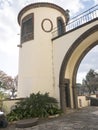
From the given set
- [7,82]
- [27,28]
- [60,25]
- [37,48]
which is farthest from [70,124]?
[7,82]

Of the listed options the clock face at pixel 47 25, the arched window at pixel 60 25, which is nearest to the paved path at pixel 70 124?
the clock face at pixel 47 25

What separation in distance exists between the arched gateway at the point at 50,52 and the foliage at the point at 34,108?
1198 millimetres

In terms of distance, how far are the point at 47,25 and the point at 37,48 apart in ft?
7.80

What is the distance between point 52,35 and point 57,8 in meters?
2.71

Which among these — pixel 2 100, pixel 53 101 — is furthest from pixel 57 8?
pixel 2 100

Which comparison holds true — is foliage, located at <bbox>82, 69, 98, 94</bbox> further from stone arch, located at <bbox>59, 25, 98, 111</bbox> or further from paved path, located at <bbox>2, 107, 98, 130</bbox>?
paved path, located at <bbox>2, 107, 98, 130</bbox>

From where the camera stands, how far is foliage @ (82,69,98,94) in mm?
41003

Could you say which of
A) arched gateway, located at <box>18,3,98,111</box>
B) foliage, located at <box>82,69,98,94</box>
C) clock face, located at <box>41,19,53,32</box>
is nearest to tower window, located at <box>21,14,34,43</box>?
arched gateway, located at <box>18,3,98,111</box>

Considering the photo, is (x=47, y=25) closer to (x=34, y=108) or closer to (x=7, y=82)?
(x=34, y=108)

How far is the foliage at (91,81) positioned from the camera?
41003mm

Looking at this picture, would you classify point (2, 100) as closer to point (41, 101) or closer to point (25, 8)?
point (41, 101)

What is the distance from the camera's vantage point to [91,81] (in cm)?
4144

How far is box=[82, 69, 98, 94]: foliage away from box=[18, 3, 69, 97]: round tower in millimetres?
27627

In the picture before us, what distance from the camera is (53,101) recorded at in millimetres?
12555
